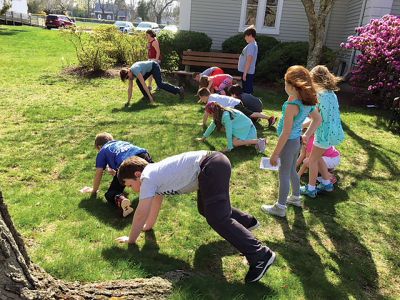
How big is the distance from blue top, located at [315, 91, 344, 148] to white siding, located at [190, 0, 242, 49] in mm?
11488

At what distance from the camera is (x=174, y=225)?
4102 millimetres

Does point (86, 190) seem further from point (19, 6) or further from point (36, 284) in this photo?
point (19, 6)

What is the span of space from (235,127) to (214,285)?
3490mm

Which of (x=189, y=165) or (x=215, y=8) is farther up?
(x=215, y=8)

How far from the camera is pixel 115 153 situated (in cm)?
440

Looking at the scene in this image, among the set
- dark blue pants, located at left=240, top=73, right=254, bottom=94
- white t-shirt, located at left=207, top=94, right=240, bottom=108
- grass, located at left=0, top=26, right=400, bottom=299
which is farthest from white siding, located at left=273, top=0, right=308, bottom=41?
white t-shirt, located at left=207, top=94, right=240, bottom=108

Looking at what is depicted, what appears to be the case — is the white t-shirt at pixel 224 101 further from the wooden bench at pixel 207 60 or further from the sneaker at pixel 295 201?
the wooden bench at pixel 207 60

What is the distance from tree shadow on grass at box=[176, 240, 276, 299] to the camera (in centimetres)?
302

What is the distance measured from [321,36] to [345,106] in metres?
2.04

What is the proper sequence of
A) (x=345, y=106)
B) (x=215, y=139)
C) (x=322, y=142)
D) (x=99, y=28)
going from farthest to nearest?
1. (x=99, y=28)
2. (x=345, y=106)
3. (x=215, y=139)
4. (x=322, y=142)

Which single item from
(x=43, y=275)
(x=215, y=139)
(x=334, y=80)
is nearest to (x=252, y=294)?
(x=43, y=275)

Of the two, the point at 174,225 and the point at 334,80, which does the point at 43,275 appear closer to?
the point at 174,225

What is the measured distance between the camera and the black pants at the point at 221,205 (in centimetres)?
315

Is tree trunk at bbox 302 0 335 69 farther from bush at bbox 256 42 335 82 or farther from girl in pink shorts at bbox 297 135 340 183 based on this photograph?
girl in pink shorts at bbox 297 135 340 183
